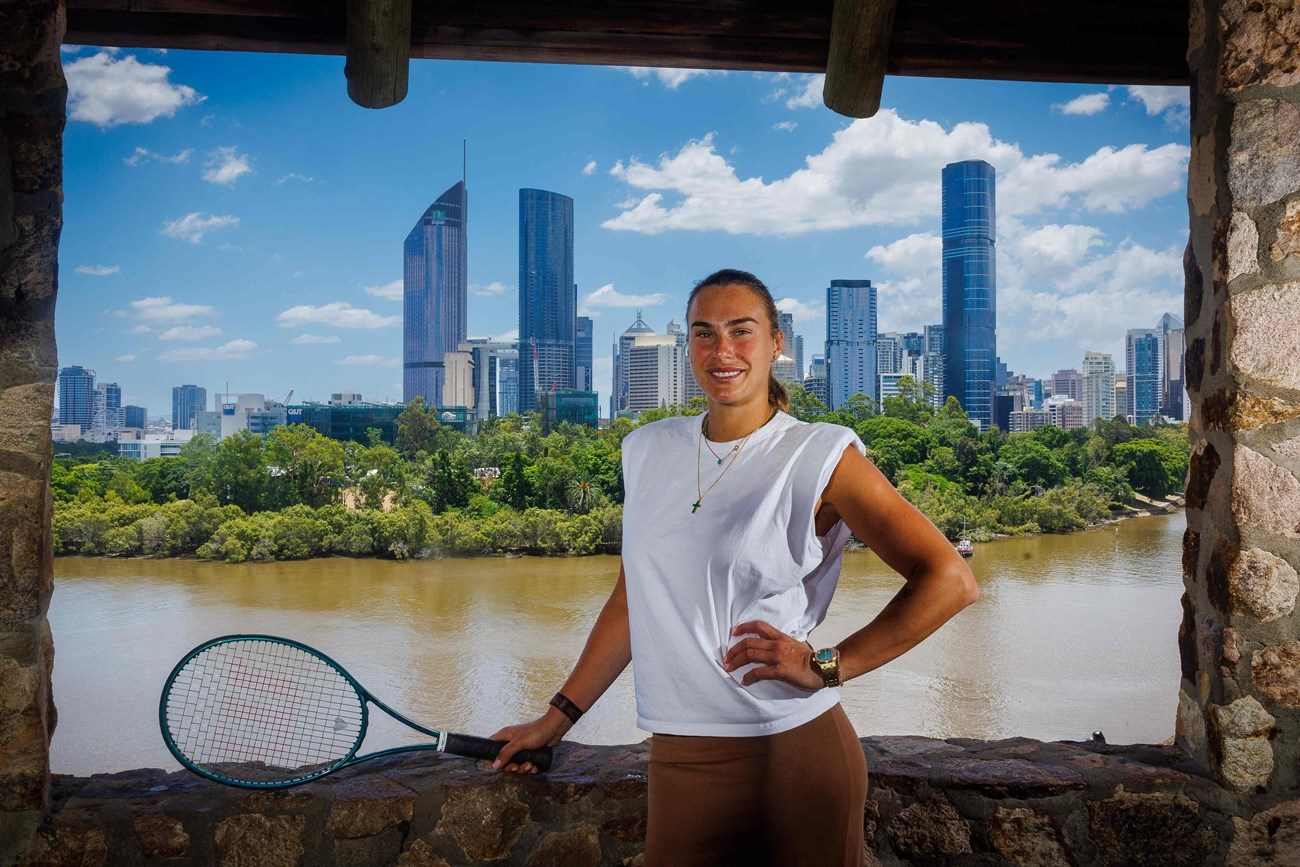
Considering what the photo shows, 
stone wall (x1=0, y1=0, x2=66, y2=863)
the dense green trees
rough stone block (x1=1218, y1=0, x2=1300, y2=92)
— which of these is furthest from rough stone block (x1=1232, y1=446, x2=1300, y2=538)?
the dense green trees

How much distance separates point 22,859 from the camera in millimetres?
1354

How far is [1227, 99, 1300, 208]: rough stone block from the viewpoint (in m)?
1.38

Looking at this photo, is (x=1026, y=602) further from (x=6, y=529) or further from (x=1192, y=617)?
(x=6, y=529)

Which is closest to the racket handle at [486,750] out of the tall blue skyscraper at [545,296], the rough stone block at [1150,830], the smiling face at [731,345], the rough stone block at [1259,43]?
the smiling face at [731,345]

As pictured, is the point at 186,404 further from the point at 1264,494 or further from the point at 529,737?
the point at 1264,494

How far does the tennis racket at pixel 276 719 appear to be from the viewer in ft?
4.66

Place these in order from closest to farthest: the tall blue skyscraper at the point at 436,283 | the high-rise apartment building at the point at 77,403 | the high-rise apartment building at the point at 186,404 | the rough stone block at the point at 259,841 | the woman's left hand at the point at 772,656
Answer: the woman's left hand at the point at 772,656, the rough stone block at the point at 259,841, the high-rise apartment building at the point at 77,403, the high-rise apartment building at the point at 186,404, the tall blue skyscraper at the point at 436,283

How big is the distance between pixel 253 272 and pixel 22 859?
19.5 meters

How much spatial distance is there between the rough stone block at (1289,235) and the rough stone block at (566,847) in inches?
56.0

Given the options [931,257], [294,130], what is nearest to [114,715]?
[294,130]

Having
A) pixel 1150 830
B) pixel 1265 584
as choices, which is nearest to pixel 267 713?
pixel 1150 830

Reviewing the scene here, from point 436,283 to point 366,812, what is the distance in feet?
59.8

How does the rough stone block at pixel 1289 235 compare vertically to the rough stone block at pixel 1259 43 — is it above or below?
below

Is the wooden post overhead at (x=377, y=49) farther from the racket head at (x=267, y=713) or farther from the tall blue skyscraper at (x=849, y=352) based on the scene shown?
the tall blue skyscraper at (x=849, y=352)
